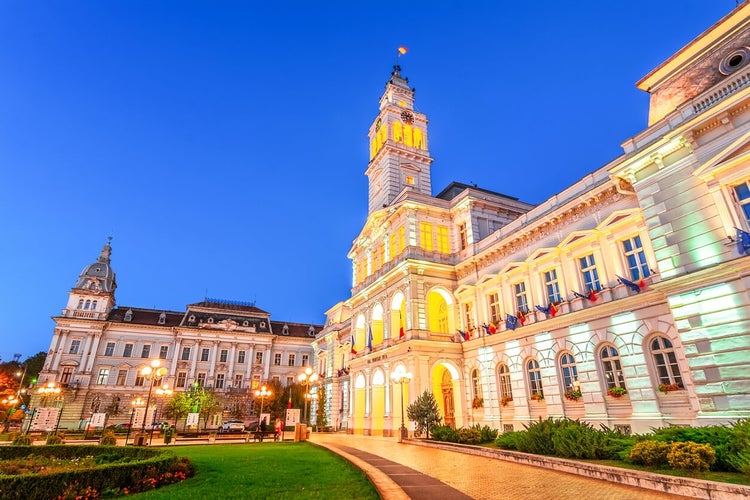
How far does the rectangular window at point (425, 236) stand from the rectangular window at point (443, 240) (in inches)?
32.0

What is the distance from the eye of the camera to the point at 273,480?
35.8ft

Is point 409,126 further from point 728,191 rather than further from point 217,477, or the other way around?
point 217,477

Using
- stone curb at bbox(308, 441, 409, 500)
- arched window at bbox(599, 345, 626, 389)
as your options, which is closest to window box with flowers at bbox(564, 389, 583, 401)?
arched window at bbox(599, 345, 626, 389)

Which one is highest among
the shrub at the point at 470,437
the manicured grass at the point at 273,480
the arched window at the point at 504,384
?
the arched window at the point at 504,384

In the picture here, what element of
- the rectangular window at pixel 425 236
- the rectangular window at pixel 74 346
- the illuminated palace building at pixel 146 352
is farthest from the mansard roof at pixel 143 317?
the rectangular window at pixel 425 236

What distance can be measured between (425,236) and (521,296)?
31.0ft

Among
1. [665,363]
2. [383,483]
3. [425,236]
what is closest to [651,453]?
[383,483]

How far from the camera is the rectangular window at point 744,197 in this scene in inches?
543

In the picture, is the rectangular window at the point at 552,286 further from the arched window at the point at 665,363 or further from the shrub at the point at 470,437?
the shrub at the point at 470,437

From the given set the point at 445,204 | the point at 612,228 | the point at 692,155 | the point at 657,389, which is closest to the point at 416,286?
the point at 445,204

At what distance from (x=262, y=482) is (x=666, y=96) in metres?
21.5

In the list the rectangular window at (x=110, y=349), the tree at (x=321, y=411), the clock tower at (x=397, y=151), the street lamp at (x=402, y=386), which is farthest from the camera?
the rectangular window at (x=110, y=349)

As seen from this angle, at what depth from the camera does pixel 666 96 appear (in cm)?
1769

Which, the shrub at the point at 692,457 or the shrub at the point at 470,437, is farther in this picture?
the shrub at the point at 470,437
